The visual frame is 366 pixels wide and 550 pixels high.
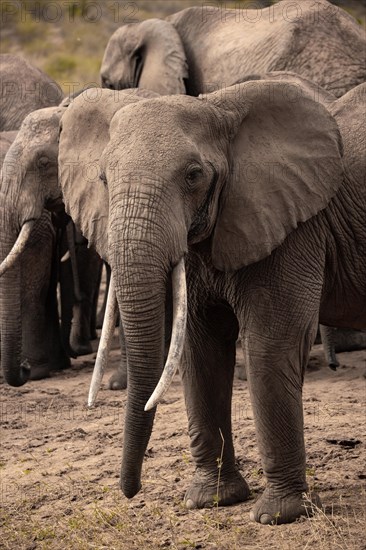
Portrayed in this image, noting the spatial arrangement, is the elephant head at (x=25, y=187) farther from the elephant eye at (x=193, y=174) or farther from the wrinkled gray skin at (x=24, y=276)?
the elephant eye at (x=193, y=174)

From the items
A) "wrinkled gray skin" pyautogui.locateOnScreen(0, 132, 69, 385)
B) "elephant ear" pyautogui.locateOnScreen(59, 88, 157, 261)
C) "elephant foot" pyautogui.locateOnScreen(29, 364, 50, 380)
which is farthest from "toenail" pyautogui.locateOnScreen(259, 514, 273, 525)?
"elephant foot" pyautogui.locateOnScreen(29, 364, 50, 380)

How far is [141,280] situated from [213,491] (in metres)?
1.57

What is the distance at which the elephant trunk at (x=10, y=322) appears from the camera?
778 cm

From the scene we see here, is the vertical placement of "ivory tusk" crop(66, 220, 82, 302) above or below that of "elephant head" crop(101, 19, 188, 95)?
below

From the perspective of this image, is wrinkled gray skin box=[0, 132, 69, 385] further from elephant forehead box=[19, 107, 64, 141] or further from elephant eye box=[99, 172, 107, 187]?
elephant eye box=[99, 172, 107, 187]

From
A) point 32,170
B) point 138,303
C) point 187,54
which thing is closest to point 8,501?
point 138,303

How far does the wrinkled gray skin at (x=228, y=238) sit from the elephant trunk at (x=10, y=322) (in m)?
2.01

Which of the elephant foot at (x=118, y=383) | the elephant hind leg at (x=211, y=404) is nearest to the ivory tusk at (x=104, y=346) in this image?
the elephant hind leg at (x=211, y=404)

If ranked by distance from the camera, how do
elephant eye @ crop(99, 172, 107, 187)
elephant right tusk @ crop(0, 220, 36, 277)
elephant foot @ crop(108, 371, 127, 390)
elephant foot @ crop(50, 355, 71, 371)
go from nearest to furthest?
elephant eye @ crop(99, 172, 107, 187) < elephant right tusk @ crop(0, 220, 36, 277) < elephant foot @ crop(108, 371, 127, 390) < elephant foot @ crop(50, 355, 71, 371)

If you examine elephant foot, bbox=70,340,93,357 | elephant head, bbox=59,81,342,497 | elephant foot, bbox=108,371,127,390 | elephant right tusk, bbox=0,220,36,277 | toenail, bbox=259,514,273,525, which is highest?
elephant head, bbox=59,81,342,497

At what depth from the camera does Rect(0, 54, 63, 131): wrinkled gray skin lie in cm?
1112

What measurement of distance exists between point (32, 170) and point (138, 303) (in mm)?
3702

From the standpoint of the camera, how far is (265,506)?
5.71 meters

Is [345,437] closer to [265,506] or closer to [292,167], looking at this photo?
[265,506]
